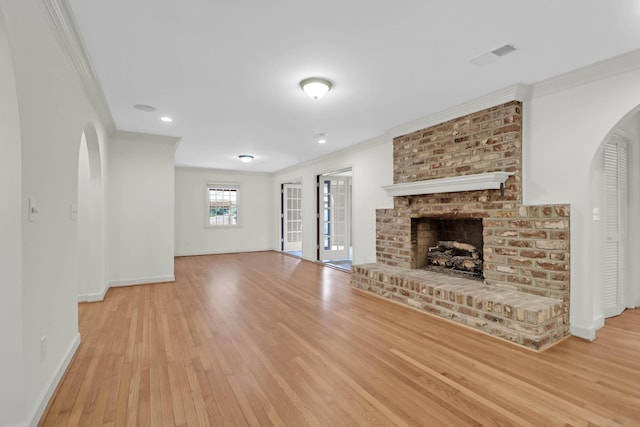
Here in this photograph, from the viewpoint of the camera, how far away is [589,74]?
286cm

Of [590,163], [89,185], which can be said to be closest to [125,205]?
[89,185]

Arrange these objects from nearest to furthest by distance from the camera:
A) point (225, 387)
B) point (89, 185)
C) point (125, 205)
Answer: point (225, 387), point (89, 185), point (125, 205)

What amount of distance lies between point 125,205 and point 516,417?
560cm

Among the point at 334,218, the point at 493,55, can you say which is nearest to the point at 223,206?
the point at 334,218

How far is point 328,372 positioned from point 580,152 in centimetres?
305

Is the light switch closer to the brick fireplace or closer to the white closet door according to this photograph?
the brick fireplace

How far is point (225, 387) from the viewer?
2.11 m

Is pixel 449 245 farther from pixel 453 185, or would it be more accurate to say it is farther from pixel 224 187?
pixel 224 187

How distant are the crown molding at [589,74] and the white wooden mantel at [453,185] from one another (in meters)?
0.90

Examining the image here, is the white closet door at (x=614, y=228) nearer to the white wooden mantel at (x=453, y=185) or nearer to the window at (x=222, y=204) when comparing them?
the white wooden mantel at (x=453, y=185)

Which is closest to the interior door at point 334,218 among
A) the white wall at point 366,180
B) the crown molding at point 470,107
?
the white wall at point 366,180

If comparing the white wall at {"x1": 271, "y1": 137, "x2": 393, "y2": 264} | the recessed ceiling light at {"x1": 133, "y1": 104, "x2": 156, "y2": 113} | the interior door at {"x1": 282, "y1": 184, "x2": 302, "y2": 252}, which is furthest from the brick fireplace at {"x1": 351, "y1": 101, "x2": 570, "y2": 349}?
the interior door at {"x1": 282, "y1": 184, "x2": 302, "y2": 252}

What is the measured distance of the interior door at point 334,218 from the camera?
7.64 m

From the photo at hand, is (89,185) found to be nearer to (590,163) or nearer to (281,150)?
(281,150)
